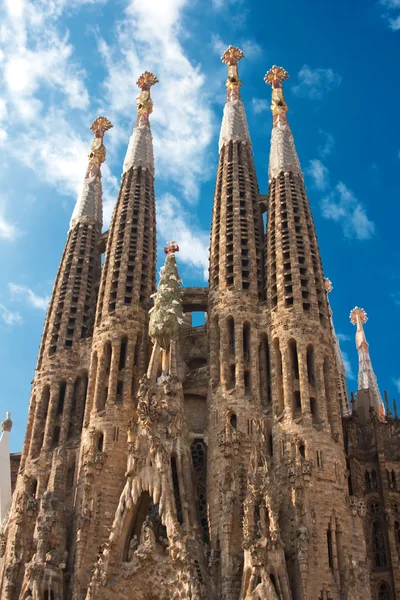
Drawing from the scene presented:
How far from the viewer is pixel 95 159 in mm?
45844

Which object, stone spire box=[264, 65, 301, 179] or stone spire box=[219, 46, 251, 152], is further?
stone spire box=[219, 46, 251, 152]

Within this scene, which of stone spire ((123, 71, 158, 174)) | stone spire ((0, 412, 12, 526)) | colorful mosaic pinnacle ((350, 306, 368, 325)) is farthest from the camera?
colorful mosaic pinnacle ((350, 306, 368, 325))

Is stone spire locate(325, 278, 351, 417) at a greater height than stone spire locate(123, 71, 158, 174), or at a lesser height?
lesser

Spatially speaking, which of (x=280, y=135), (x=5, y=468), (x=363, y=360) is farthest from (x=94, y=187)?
(x=363, y=360)

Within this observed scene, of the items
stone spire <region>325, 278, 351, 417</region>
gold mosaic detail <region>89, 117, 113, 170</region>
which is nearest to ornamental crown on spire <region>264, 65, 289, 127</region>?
gold mosaic detail <region>89, 117, 113, 170</region>

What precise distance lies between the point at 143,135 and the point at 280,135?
341 inches

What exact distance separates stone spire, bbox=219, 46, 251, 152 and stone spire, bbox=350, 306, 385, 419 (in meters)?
19.1

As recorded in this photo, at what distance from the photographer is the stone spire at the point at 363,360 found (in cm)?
5319

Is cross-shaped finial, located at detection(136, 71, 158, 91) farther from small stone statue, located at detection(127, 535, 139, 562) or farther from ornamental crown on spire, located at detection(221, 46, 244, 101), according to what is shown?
small stone statue, located at detection(127, 535, 139, 562)

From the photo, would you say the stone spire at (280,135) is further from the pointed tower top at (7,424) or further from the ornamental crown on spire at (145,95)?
the pointed tower top at (7,424)

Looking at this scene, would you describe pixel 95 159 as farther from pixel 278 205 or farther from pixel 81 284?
pixel 278 205

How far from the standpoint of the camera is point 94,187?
44.1 meters

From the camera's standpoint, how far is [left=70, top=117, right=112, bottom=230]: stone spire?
42594 mm

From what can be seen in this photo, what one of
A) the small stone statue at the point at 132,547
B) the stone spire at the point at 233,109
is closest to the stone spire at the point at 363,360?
the stone spire at the point at 233,109
